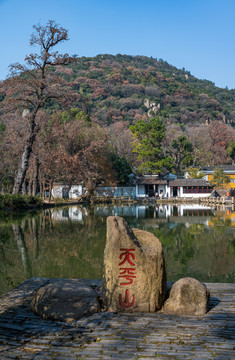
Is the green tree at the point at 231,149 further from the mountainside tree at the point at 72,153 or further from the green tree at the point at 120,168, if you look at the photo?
the mountainside tree at the point at 72,153

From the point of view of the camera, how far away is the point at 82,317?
4.75m

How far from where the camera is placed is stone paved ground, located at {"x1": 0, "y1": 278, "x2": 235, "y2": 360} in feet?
12.0

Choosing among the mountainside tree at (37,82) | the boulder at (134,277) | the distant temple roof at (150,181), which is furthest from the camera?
the distant temple roof at (150,181)

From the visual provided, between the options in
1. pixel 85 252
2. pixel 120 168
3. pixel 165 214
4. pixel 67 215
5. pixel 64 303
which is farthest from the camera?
pixel 120 168

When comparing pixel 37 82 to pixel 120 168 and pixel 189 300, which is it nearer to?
pixel 189 300

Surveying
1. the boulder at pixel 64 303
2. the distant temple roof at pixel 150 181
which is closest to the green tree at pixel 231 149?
the distant temple roof at pixel 150 181

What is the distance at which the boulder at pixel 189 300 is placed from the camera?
483 centimetres

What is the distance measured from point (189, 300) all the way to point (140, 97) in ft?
285

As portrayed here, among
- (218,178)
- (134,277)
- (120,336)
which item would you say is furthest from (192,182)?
(120,336)

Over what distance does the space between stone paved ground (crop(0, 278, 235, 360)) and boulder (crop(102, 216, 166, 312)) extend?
0.19m

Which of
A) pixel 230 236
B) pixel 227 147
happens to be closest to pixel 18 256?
pixel 230 236

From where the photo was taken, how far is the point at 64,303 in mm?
4863

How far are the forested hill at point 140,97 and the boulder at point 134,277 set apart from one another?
65104mm

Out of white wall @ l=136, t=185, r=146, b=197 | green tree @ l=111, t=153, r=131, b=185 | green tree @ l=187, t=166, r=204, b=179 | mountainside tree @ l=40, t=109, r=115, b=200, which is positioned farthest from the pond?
green tree @ l=187, t=166, r=204, b=179
